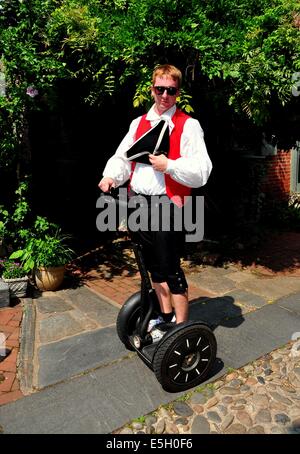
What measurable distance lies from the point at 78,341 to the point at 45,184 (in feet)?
10.2

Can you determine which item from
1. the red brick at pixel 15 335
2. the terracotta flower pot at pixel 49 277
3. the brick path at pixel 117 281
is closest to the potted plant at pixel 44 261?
the terracotta flower pot at pixel 49 277

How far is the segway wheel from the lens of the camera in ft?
7.68

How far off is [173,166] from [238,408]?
157cm

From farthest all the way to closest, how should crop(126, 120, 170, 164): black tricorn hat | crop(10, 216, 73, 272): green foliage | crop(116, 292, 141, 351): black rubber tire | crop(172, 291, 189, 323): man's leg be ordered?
crop(10, 216, 73, 272): green foliage < crop(116, 292, 141, 351): black rubber tire < crop(172, 291, 189, 323): man's leg < crop(126, 120, 170, 164): black tricorn hat

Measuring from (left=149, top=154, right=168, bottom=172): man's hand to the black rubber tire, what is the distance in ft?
3.54

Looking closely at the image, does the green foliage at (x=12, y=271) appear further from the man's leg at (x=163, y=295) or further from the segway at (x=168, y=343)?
the man's leg at (x=163, y=295)

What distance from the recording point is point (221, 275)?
476 cm

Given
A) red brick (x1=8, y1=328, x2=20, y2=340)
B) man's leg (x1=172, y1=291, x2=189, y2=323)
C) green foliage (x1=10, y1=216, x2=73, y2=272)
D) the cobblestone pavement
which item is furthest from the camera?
green foliage (x1=10, y1=216, x2=73, y2=272)

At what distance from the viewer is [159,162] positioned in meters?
2.21

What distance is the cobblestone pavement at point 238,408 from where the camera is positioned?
2205 mm

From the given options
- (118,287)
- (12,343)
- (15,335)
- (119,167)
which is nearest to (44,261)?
(118,287)

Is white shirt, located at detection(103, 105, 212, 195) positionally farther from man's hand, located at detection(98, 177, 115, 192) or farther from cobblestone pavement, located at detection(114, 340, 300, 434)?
cobblestone pavement, located at detection(114, 340, 300, 434)

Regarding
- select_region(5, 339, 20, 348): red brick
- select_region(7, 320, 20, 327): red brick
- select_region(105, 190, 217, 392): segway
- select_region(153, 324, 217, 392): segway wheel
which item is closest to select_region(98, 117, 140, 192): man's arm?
select_region(105, 190, 217, 392): segway
